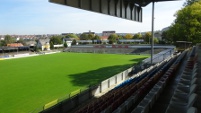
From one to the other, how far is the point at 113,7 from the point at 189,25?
2689 cm

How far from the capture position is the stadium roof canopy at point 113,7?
41.5 ft

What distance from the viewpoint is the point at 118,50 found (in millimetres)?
80438

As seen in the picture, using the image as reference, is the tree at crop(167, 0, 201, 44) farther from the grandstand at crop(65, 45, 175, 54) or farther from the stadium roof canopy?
the grandstand at crop(65, 45, 175, 54)

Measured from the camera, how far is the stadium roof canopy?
12.6m

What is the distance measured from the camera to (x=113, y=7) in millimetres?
17016

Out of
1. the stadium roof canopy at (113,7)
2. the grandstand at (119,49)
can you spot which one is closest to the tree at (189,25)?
the stadium roof canopy at (113,7)

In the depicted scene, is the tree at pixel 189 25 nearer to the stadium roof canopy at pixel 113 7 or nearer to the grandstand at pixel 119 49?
the stadium roof canopy at pixel 113 7

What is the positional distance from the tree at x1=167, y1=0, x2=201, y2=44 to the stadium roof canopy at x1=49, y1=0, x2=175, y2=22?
1840 cm

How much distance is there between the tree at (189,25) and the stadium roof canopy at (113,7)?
60.4 feet

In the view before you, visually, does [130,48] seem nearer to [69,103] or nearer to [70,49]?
[70,49]

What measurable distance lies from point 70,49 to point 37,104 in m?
74.1

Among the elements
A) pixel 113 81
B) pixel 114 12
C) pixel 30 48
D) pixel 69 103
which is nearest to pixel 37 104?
pixel 69 103

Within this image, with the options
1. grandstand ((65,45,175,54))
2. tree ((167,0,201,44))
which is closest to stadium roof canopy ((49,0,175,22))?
tree ((167,0,201,44))

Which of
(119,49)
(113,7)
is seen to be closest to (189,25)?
(113,7)
